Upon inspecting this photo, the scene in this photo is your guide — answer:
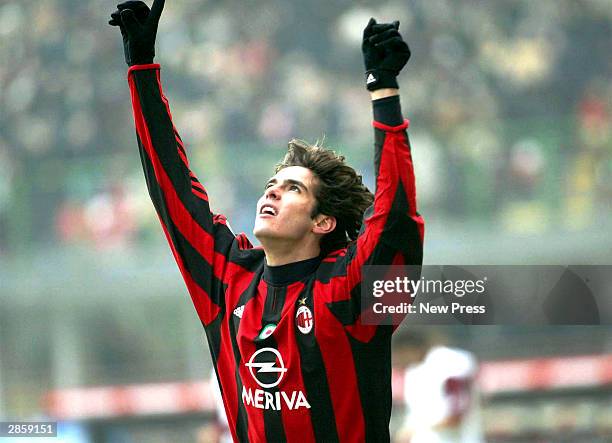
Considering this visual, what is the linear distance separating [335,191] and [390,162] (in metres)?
0.46

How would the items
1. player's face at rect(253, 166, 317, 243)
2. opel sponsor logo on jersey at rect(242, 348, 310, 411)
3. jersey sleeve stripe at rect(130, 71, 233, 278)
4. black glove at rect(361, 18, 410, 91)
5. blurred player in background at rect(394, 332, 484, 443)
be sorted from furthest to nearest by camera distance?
1. blurred player in background at rect(394, 332, 484, 443)
2. jersey sleeve stripe at rect(130, 71, 233, 278)
3. player's face at rect(253, 166, 317, 243)
4. opel sponsor logo on jersey at rect(242, 348, 310, 411)
5. black glove at rect(361, 18, 410, 91)

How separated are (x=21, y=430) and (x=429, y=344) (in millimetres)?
1927

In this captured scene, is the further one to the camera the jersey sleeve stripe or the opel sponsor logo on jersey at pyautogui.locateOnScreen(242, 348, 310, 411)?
the jersey sleeve stripe

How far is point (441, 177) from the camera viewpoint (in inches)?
258

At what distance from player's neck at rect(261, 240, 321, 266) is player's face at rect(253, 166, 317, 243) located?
19mm

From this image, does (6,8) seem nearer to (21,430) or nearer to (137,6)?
(21,430)

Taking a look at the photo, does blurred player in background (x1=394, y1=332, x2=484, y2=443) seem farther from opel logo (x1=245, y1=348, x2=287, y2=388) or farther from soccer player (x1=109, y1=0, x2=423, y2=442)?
opel logo (x1=245, y1=348, x2=287, y2=388)

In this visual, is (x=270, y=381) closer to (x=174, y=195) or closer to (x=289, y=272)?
(x=289, y=272)

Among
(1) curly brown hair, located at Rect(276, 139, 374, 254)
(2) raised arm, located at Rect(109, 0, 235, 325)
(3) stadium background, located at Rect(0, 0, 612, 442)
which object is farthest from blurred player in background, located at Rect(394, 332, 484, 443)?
(2) raised arm, located at Rect(109, 0, 235, 325)

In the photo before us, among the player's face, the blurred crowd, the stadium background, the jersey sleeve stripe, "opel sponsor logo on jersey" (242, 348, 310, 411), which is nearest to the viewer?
"opel sponsor logo on jersey" (242, 348, 310, 411)

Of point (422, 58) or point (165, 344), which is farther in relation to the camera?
point (422, 58)

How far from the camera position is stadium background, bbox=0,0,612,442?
5980 mm

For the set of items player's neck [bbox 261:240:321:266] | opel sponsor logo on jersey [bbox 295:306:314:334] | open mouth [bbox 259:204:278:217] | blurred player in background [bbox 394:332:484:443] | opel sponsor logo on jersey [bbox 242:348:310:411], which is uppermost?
open mouth [bbox 259:204:278:217]

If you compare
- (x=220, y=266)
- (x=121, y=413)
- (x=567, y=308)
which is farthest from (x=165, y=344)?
(x=220, y=266)
